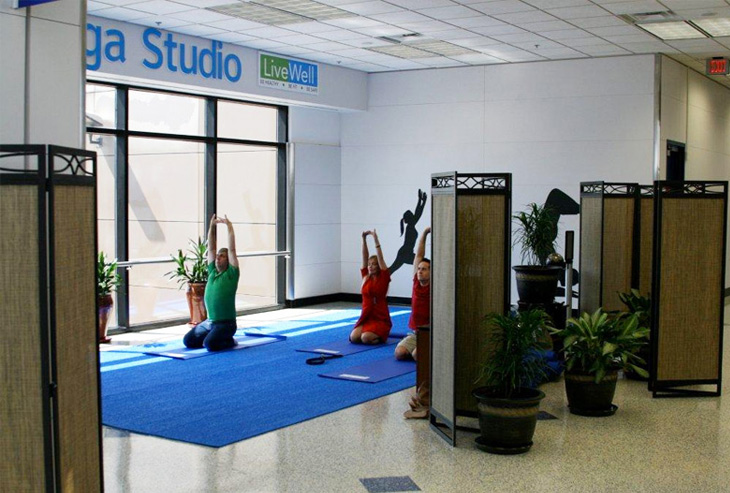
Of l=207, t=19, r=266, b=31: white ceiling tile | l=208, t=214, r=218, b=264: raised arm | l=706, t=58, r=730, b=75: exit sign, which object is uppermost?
l=207, t=19, r=266, b=31: white ceiling tile

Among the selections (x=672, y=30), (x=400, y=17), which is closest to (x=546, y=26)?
(x=672, y=30)

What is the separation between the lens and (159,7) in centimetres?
887

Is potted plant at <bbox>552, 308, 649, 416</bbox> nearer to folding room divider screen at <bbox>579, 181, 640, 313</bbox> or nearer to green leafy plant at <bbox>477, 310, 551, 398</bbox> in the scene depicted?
green leafy plant at <bbox>477, 310, 551, 398</bbox>

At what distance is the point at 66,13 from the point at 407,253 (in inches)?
363

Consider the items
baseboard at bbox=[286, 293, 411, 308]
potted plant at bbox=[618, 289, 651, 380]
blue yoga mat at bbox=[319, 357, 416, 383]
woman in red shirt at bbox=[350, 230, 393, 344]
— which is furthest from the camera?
baseboard at bbox=[286, 293, 411, 308]

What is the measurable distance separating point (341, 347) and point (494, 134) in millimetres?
4330

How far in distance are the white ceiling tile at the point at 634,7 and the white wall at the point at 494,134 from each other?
262 centimetres

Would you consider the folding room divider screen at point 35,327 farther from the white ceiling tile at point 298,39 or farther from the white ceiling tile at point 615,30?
the white ceiling tile at point 615,30

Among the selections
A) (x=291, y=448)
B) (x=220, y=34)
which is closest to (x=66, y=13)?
(x=291, y=448)

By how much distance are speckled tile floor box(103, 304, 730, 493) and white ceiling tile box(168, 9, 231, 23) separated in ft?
14.8

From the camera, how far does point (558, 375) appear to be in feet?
26.6

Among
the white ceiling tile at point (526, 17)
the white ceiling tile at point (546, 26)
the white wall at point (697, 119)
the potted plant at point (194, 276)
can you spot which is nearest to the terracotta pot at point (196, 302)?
the potted plant at point (194, 276)

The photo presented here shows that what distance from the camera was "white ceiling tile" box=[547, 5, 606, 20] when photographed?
881 centimetres

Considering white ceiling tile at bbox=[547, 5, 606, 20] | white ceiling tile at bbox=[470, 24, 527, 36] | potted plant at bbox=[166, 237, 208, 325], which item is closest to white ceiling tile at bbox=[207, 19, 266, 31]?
white ceiling tile at bbox=[470, 24, 527, 36]
